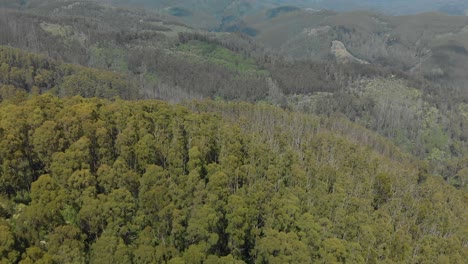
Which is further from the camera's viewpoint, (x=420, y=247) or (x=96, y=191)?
(x=420, y=247)

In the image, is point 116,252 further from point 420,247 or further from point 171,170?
point 420,247

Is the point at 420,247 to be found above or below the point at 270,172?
below

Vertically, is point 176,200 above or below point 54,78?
above

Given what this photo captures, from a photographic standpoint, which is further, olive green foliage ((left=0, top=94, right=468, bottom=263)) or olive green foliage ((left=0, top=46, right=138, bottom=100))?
olive green foliage ((left=0, top=46, right=138, bottom=100))

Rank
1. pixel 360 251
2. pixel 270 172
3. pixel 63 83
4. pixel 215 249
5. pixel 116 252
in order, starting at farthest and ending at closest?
pixel 63 83 < pixel 270 172 < pixel 360 251 < pixel 215 249 < pixel 116 252

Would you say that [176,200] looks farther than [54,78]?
No

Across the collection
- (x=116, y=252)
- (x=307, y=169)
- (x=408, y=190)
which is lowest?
(x=408, y=190)

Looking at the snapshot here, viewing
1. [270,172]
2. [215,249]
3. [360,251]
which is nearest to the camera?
[215,249]

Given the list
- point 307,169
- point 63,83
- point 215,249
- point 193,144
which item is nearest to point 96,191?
Result: point 215,249
